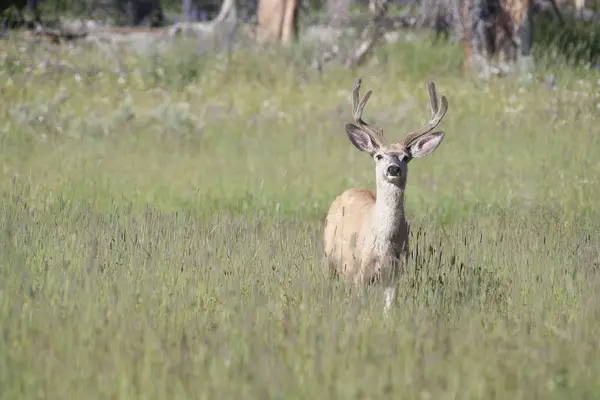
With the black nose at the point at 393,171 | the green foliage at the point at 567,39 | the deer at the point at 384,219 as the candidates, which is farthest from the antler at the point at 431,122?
the green foliage at the point at 567,39

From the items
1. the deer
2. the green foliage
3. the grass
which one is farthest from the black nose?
the green foliage

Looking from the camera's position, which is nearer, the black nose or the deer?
the black nose

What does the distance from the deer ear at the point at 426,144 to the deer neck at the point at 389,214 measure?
32cm

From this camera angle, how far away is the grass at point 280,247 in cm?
468

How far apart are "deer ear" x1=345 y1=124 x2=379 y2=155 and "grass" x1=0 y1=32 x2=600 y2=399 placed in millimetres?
617

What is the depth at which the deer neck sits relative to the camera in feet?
19.7

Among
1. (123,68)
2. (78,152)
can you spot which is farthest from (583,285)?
(123,68)

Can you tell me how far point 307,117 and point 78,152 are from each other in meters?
2.89

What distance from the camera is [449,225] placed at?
865 cm

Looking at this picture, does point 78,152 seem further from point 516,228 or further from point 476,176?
point 516,228

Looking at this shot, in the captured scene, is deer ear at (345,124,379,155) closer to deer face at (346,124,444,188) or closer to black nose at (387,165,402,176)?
deer face at (346,124,444,188)

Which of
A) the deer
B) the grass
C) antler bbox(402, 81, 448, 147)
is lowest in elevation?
the grass

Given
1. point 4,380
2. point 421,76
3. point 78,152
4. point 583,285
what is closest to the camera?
point 4,380

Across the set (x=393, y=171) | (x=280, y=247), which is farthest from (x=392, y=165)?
(x=280, y=247)
